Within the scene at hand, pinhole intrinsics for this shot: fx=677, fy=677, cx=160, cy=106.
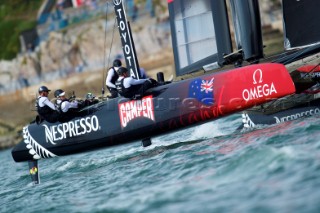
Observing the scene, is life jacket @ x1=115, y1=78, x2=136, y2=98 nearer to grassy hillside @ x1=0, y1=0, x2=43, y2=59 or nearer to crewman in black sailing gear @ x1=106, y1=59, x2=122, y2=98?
crewman in black sailing gear @ x1=106, y1=59, x2=122, y2=98

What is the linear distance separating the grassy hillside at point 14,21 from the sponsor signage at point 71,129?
68.8ft

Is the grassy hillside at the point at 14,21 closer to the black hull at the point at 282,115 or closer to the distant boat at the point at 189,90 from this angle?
the distant boat at the point at 189,90

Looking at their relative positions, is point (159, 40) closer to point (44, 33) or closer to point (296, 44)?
point (44, 33)

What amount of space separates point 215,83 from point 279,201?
3.78 meters

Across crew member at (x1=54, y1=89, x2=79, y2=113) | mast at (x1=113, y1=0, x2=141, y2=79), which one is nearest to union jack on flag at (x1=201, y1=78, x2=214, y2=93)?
mast at (x1=113, y1=0, x2=141, y2=79)

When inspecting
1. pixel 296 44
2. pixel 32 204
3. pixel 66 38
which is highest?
pixel 66 38

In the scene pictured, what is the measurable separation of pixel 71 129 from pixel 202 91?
93.1 inches

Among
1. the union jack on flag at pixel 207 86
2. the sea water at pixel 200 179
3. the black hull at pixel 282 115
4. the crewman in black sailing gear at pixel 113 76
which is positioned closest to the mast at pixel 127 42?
the crewman in black sailing gear at pixel 113 76

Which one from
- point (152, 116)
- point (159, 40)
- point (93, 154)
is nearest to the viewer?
point (152, 116)

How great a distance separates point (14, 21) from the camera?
34062 mm

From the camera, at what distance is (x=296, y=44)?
9.95 meters

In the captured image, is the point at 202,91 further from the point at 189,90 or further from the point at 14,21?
the point at 14,21

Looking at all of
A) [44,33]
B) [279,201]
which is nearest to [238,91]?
[279,201]

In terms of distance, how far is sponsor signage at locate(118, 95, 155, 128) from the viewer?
9.57 metres
